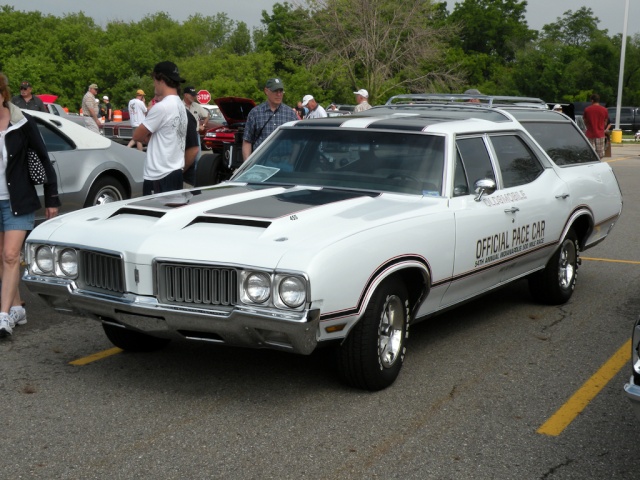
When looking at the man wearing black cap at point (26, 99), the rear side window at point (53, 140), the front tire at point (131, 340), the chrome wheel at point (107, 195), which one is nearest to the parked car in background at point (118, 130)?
the man wearing black cap at point (26, 99)

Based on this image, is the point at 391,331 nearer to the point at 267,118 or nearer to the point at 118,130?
the point at 267,118

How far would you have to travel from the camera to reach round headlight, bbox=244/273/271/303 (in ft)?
15.3

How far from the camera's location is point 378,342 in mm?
5133

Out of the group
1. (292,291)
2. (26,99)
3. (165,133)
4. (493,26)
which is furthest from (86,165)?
(493,26)

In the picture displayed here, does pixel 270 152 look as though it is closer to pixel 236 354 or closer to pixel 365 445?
pixel 236 354

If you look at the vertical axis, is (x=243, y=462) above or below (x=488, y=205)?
below

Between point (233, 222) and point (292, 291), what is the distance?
70 centimetres

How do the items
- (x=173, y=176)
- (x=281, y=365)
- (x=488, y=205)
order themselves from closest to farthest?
(x=281, y=365), (x=488, y=205), (x=173, y=176)

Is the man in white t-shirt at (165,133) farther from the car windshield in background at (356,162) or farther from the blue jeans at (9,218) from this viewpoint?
the blue jeans at (9,218)

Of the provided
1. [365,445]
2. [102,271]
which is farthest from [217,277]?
[365,445]

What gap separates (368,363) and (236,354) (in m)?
1.22

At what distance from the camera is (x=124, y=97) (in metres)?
77.1

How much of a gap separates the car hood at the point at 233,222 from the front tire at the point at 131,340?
0.80 m

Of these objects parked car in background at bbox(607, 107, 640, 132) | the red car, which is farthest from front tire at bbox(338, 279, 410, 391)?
parked car in background at bbox(607, 107, 640, 132)
